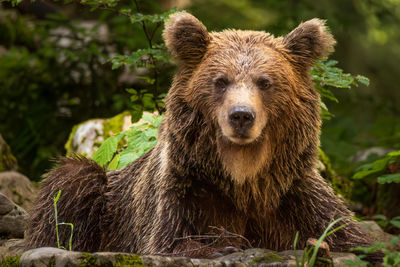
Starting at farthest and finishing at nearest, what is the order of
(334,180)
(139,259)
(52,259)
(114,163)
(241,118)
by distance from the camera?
(334,180)
(114,163)
(241,118)
(139,259)
(52,259)

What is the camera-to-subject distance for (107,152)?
5.75 meters

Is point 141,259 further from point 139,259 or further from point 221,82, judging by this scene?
point 221,82

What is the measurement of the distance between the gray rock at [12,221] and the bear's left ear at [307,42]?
3.05m

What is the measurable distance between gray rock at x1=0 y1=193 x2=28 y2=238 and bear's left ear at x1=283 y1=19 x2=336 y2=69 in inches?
120

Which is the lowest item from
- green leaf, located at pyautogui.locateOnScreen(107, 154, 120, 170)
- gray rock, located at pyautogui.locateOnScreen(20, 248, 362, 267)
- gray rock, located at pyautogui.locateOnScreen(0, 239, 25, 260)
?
gray rock, located at pyautogui.locateOnScreen(0, 239, 25, 260)

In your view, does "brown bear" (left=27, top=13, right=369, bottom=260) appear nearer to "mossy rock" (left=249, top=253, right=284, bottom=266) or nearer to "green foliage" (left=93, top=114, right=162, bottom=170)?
"mossy rock" (left=249, top=253, right=284, bottom=266)

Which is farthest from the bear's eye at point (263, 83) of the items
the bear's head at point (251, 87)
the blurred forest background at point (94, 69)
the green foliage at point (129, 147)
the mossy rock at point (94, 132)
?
the blurred forest background at point (94, 69)

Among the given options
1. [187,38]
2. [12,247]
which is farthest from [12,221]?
[187,38]

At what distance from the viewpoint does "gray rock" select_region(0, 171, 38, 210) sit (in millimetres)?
6654

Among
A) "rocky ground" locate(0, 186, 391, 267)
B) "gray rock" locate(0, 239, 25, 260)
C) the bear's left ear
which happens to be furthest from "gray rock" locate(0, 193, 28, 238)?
the bear's left ear

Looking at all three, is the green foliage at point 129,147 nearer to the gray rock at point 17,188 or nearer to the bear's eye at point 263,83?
the gray rock at point 17,188

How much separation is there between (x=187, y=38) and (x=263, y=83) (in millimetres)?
711

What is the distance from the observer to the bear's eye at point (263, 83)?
13.5 feet

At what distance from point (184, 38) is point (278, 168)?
→ 1222mm
